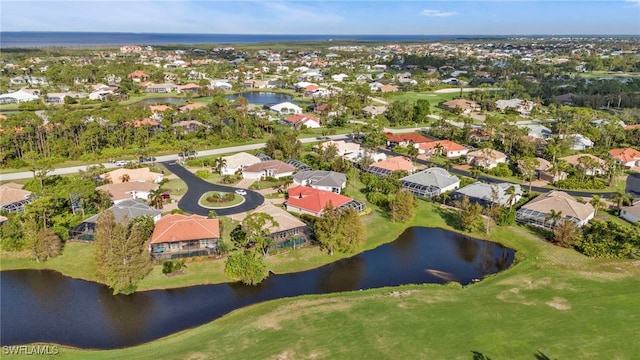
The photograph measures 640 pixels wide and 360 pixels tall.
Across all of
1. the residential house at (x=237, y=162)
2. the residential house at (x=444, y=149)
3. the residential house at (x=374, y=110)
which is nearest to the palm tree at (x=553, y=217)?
the residential house at (x=444, y=149)

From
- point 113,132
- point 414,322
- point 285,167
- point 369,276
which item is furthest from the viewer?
point 113,132

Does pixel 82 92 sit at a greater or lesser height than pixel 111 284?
greater

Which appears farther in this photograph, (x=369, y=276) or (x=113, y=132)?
(x=113, y=132)

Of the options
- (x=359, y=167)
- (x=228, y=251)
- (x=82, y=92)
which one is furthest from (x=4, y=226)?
(x=82, y=92)

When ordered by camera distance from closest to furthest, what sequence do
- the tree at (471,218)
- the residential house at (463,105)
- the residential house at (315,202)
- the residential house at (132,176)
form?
1. the tree at (471,218)
2. the residential house at (315,202)
3. the residential house at (132,176)
4. the residential house at (463,105)

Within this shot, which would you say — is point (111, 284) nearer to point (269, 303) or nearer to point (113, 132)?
point (269, 303)

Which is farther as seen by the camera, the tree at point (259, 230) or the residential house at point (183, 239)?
the residential house at point (183, 239)

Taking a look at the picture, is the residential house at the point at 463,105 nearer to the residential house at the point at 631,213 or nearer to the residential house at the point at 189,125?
the residential house at the point at 189,125

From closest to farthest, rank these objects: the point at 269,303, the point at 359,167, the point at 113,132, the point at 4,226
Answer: the point at 269,303 → the point at 4,226 → the point at 359,167 → the point at 113,132
